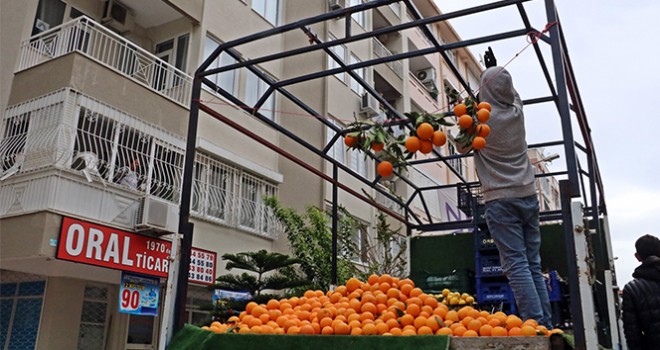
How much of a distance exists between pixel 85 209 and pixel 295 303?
753cm

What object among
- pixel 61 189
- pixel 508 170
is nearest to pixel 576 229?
pixel 508 170

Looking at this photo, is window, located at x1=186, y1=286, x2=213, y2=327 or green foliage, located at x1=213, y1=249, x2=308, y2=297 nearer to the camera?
green foliage, located at x1=213, y1=249, x2=308, y2=297

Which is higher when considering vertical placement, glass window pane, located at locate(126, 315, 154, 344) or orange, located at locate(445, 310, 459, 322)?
orange, located at locate(445, 310, 459, 322)

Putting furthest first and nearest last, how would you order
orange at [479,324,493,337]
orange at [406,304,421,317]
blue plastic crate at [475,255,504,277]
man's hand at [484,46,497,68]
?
blue plastic crate at [475,255,504,277] → man's hand at [484,46,497,68] → orange at [406,304,421,317] → orange at [479,324,493,337]

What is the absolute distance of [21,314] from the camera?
10836mm

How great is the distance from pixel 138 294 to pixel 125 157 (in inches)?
112

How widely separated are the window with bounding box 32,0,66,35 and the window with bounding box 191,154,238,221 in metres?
4.35

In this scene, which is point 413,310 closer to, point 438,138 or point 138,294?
point 438,138

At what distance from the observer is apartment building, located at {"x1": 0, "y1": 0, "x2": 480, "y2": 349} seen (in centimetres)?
980

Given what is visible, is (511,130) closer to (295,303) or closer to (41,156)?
(295,303)

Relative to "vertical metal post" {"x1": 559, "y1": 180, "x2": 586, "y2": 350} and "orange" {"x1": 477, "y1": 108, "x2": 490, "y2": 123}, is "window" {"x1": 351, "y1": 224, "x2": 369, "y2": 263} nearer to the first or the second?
"orange" {"x1": 477, "y1": 108, "x2": 490, "y2": 123}

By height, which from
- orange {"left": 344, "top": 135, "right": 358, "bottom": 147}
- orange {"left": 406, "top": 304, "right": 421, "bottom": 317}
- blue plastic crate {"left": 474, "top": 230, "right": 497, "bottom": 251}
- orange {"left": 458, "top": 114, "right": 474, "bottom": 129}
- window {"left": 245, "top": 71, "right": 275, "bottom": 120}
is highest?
window {"left": 245, "top": 71, "right": 275, "bottom": 120}

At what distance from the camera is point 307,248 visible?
11984 mm

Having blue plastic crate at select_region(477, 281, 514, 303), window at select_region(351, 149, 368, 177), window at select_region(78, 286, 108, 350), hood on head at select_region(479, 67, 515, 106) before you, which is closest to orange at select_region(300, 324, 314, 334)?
hood on head at select_region(479, 67, 515, 106)
